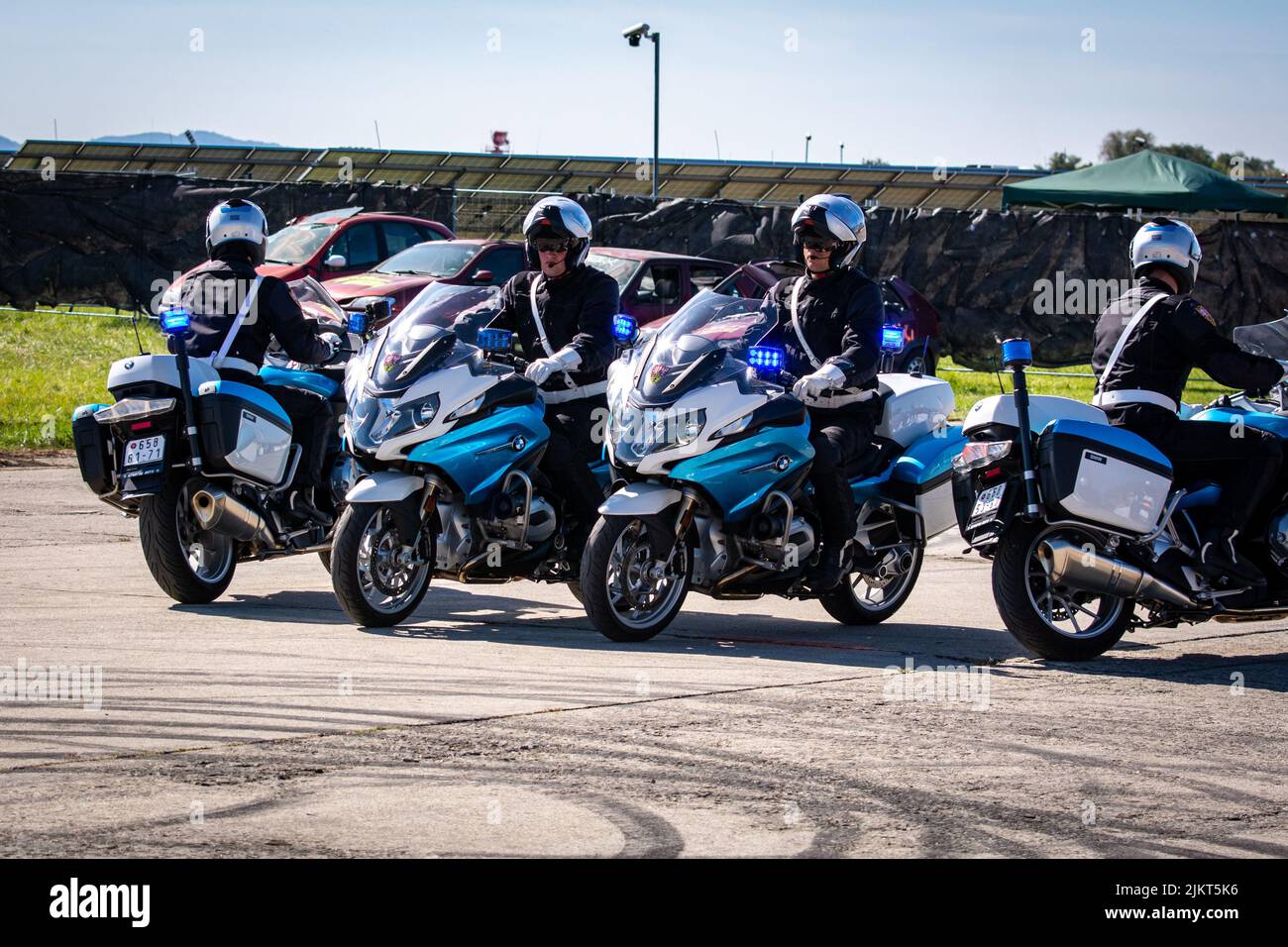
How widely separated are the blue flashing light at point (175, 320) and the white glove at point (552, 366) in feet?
6.08

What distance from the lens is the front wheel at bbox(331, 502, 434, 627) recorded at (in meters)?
8.63

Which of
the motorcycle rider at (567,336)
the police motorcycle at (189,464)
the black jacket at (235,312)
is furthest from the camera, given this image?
the black jacket at (235,312)

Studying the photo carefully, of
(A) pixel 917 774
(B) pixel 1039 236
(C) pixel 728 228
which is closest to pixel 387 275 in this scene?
(C) pixel 728 228

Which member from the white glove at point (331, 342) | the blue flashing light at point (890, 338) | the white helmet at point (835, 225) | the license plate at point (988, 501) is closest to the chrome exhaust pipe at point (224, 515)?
the white glove at point (331, 342)

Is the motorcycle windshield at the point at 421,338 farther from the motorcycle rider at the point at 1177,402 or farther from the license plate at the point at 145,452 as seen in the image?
the motorcycle rider at the point at 1177,402

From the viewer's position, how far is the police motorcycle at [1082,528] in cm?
807

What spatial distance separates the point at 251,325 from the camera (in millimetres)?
10000

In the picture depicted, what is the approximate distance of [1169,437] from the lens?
8.41 meters

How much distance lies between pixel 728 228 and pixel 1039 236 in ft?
15.3

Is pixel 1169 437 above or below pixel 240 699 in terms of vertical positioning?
above

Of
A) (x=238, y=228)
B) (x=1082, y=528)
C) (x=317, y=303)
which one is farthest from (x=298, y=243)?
(x=1082, y=528)

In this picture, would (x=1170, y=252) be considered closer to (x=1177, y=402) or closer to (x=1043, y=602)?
(x=1177, y=402)

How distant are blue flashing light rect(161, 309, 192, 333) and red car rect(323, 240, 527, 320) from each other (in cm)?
1110

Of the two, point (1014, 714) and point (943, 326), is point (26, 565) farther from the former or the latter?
point (943, 326)
